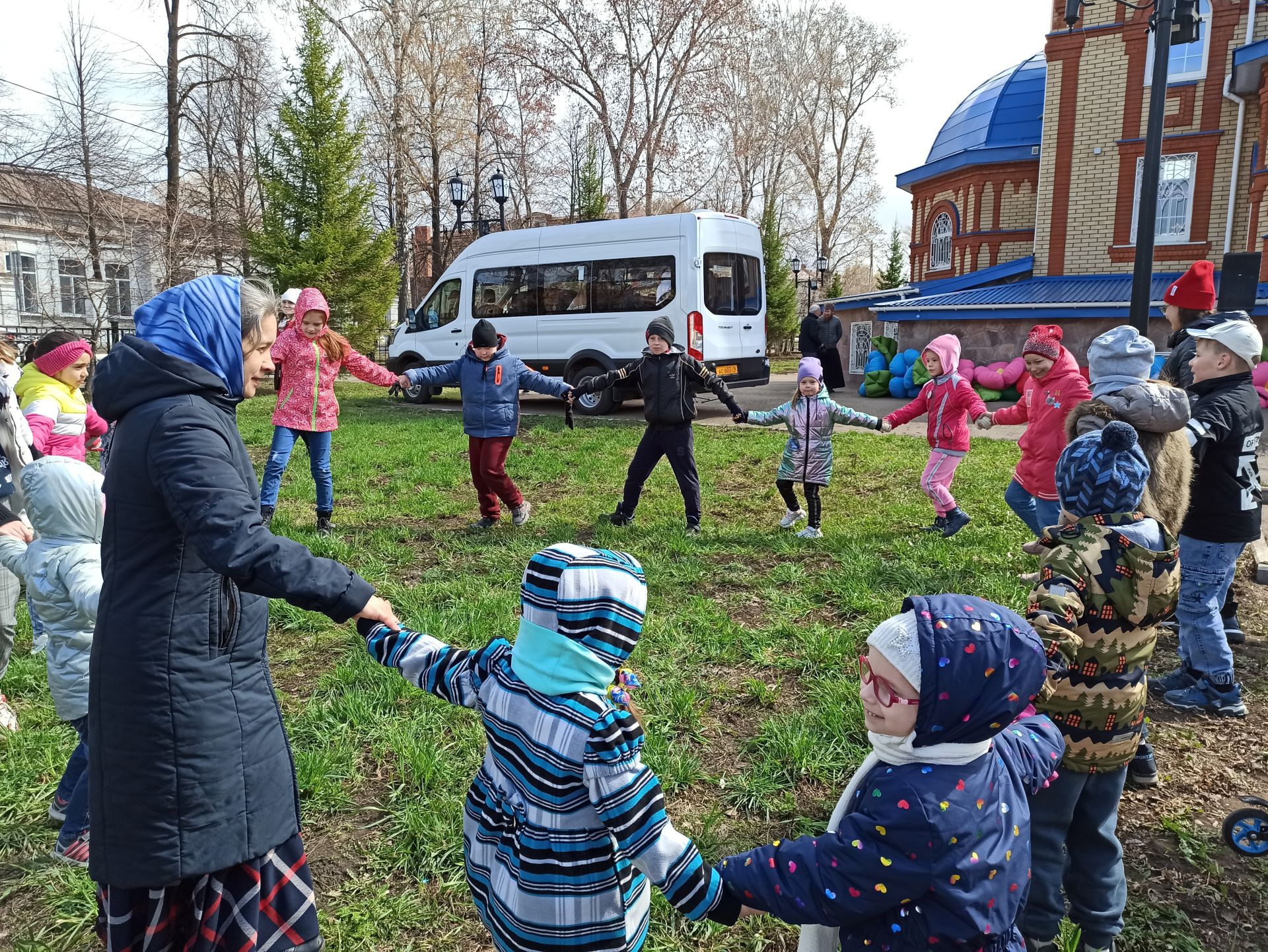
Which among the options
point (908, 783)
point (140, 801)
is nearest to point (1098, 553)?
point (908, 783)

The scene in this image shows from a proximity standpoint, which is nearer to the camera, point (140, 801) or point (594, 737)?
point (594, 737)

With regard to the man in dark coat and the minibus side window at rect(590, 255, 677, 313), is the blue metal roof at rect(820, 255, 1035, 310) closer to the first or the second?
the man in dark coat

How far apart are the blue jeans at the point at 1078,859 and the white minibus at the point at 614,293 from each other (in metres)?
12.6

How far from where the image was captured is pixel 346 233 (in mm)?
23125

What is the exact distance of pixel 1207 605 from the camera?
4.14 m

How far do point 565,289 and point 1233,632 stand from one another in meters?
13.3

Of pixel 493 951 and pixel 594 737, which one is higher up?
pixel 594 737

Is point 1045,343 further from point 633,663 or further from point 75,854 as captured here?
point 75,854

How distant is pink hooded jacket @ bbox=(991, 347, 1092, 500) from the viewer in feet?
18.4

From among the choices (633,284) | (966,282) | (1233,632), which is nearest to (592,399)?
(633,284)

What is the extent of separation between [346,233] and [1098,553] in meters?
23.5

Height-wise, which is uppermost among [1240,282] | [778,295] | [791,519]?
[778,295]

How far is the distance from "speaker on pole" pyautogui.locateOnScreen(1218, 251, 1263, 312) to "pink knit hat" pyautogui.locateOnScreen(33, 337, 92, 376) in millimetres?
8644

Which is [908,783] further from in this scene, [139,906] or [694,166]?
[694,166]
